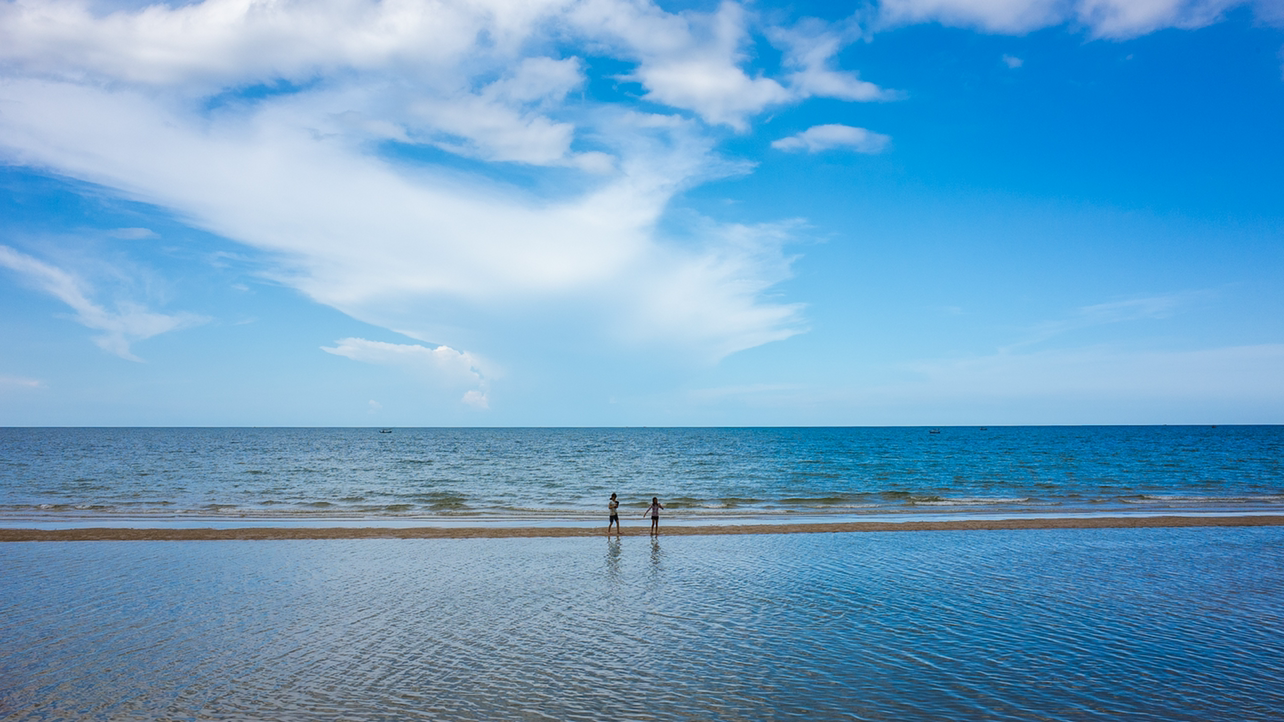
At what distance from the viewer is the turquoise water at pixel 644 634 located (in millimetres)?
11047

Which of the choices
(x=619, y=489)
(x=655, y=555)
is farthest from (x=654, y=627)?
(x=619, y=489)

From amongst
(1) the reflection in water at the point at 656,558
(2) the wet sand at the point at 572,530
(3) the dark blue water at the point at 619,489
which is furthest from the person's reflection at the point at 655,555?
(3) the dark blue water at the point at 619,489

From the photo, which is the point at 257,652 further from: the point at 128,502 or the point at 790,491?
the point at 790,491

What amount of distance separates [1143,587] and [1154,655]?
260 inches

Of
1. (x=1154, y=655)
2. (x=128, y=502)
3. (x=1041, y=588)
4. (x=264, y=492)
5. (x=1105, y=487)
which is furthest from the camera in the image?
(x=1105, y=487)

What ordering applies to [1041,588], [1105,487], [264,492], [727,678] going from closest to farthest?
[727,678]
[1041,588]
[264,492]
[1105,487]

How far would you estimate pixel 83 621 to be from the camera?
50.8ft

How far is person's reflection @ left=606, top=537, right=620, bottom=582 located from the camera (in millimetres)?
20578

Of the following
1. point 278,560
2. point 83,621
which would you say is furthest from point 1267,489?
point 83,621

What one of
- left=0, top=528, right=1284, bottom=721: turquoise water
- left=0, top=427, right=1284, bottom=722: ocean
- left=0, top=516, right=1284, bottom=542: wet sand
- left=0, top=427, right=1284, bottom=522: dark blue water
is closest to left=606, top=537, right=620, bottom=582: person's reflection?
left=0, top=427, right=1284, bottom=722: ocean

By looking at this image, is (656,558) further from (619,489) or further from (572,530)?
(619,489)

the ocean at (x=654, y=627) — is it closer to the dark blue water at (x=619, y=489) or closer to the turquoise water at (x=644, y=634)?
the turquoise water at (x=644, y=634)

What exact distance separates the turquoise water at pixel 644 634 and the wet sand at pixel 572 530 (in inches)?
142

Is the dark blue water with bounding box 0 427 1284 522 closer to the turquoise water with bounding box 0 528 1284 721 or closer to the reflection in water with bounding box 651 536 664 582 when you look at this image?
the reflection in water with bounding box 651 536 664 582
